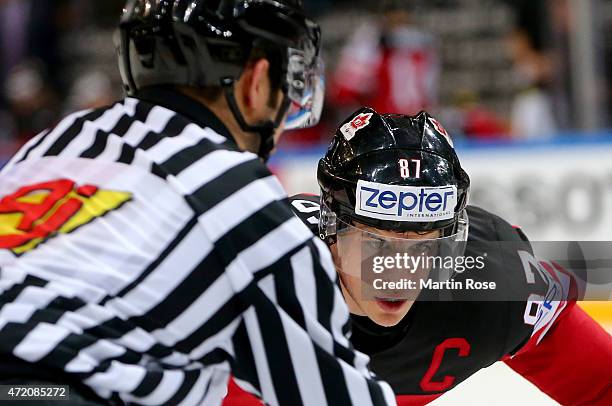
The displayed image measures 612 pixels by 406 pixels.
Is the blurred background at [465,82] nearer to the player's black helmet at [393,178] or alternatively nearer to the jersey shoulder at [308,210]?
the jersey shoulder at [308,210]

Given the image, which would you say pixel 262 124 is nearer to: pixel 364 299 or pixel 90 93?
pixel 364 299

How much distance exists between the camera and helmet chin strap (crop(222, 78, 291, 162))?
1.38m

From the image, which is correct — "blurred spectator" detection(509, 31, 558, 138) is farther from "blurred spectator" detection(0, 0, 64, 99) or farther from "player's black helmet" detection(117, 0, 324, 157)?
"player's black helmet" detection(117, 0, 324, 157)

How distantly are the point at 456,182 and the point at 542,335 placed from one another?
0.44m

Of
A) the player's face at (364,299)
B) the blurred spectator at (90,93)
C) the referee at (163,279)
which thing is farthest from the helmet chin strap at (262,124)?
the blurred spectator at (90,93)

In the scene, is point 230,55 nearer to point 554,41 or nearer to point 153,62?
point 153,62

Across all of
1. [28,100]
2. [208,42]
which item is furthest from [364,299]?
[28,100]

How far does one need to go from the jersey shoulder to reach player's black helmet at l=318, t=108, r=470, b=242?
0.09 m

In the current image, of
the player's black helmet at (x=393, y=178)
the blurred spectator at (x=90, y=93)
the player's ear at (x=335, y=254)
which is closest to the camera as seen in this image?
the player's black helmet at (x=393, y=178)

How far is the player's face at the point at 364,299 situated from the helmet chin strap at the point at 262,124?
21 centimetres

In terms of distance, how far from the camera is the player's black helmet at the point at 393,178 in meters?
1.56

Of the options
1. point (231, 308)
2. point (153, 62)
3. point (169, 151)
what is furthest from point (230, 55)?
point (231, 308)

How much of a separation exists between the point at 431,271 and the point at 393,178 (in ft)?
0.55

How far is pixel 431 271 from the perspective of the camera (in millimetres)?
1626
